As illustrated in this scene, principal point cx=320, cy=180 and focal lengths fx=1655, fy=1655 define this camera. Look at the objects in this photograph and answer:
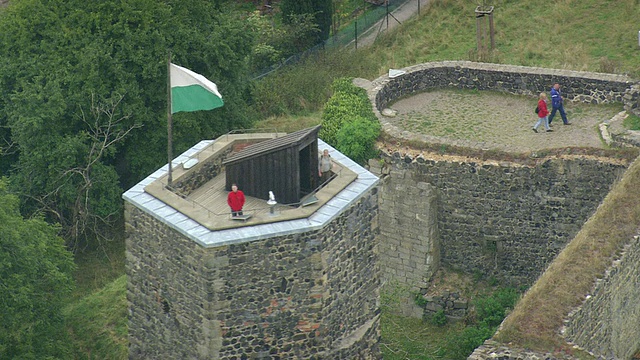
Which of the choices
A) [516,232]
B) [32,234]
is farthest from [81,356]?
[516,232]

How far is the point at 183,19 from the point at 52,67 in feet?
12.8

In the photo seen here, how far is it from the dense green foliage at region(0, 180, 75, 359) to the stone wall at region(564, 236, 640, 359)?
11.9 metres

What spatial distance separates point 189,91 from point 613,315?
9678 mm

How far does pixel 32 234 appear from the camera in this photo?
37719 mm

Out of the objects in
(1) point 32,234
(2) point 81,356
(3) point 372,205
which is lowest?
(2) point 81,356

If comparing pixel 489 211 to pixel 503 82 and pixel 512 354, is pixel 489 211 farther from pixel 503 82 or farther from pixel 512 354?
pixel 512 354

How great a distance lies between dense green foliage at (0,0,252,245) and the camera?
145ft

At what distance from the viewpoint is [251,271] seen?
98.7ft

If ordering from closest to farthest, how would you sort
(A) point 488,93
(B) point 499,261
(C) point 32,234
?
1. (C) point 32,234
2. (B) point 499,261
3. (A) point 488,93

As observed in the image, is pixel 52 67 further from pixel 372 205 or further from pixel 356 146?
pixel 372 205

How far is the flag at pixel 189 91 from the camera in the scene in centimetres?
3161

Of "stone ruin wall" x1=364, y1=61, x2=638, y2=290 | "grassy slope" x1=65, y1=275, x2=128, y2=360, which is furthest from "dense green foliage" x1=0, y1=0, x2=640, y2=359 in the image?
"stone ruin wall" x1=364, y1=61, x2=638, y2=290

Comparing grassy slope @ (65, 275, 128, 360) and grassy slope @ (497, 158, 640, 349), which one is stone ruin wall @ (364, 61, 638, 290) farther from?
grassy slope @ (65, 275, 128, 360)

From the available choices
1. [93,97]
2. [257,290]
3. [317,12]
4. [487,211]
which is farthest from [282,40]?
[257,290]
